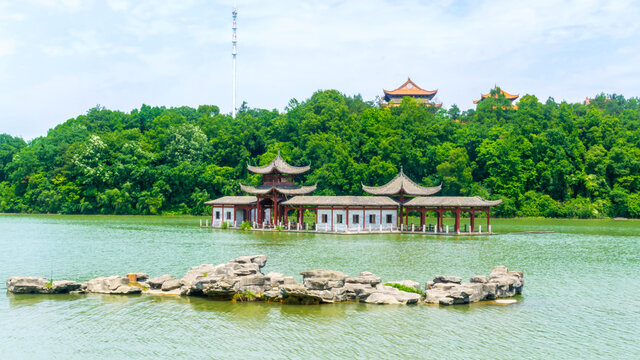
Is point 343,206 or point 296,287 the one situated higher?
point 343,206

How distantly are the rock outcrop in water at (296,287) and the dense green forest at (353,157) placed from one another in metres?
44.0

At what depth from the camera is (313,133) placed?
72188 millimetres

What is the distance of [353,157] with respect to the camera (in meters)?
68.1

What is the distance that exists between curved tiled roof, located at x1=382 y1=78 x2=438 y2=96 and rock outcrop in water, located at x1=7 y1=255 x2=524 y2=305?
68.5 meters

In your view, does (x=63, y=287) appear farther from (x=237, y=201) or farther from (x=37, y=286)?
(x=237, y=201)

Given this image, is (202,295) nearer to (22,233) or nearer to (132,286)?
(132,286)

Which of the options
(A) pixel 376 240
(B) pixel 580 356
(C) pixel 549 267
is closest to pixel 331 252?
(A) pixel 376 240

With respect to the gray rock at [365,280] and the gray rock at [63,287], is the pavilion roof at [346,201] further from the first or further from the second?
the gray rock at [63,287]

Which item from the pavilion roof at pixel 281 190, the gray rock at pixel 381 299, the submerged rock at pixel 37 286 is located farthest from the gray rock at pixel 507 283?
the pavilion roof at pixel 281 190

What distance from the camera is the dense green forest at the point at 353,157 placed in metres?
62.1

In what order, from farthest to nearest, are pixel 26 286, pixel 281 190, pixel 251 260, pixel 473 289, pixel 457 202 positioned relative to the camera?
pixel 281 190 → pixel 457 202 → pixel 251 260 → pixel 26 286 → pixel 473 289

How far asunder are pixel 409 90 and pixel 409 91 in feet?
1.03

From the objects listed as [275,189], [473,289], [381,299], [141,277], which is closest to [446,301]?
[473,289]

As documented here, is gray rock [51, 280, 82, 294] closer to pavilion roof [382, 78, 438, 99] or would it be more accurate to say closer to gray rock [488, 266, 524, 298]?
gray rock [488, 266, 524, 298]
